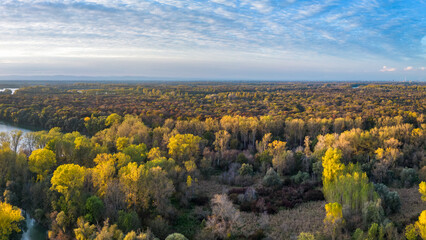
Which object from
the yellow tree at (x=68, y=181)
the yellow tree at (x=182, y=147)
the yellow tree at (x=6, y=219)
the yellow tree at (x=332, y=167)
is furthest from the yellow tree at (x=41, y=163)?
the yellow tree at (x=332, y=167)

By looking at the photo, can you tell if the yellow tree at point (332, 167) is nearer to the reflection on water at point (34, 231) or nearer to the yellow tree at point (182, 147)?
the yellow tree at point (182, 147)

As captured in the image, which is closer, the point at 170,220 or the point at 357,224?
the point at 357,224

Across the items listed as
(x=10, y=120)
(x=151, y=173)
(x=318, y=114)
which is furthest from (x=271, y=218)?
(x=10, y=120)

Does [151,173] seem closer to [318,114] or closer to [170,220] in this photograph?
[170,220]

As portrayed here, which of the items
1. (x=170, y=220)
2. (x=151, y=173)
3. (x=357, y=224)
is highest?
(x=151, y=173)

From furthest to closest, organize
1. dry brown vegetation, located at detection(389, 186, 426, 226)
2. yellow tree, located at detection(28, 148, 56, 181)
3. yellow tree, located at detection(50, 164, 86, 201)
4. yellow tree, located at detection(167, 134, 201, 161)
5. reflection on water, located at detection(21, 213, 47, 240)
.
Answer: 1. yellow tree, located at detection(167, 134, 201, 161)
2. yellow tree, located at detection(28, 148, 56, 181)
3. reflection on water, located at detection(21, 213, 47, 240)
4. yellow tree, located at detection(50, 164, 86, 201)
5. dry brown vegetation, located at detection(389, 186, 426, 226)

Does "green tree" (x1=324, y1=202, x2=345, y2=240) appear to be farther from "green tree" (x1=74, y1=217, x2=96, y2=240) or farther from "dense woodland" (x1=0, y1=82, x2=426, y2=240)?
"green tree" (x1=74, y1=217, x2=96, y2=240)

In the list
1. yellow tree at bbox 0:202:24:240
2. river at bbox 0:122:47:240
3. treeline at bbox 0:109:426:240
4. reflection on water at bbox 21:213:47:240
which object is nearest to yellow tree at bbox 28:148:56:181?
treeline at bbox 0:109:426:240
